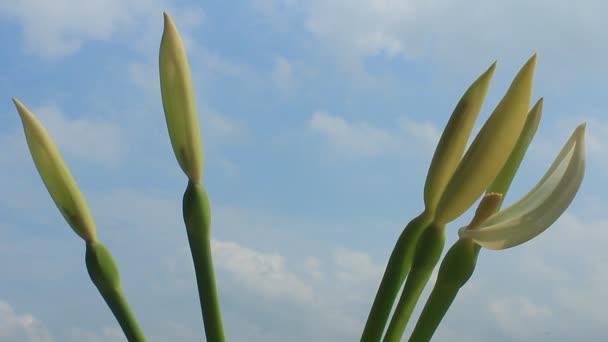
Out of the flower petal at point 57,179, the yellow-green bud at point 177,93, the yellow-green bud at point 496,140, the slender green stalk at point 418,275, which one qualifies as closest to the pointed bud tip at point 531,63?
the yellow-green bud at point 496,140

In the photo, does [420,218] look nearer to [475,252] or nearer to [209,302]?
[475,252]

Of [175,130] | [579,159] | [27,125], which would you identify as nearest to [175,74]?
[175,130]

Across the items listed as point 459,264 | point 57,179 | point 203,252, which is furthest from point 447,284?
point 57,179

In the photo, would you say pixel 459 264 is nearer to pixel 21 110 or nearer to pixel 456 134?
pixel 456 134

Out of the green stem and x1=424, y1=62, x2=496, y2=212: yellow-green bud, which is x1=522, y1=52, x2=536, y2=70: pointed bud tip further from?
the green stem

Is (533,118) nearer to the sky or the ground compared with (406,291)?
nearer to the sky

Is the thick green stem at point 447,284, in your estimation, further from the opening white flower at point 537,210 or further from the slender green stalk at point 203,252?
the slender green stalk at point 203,252
